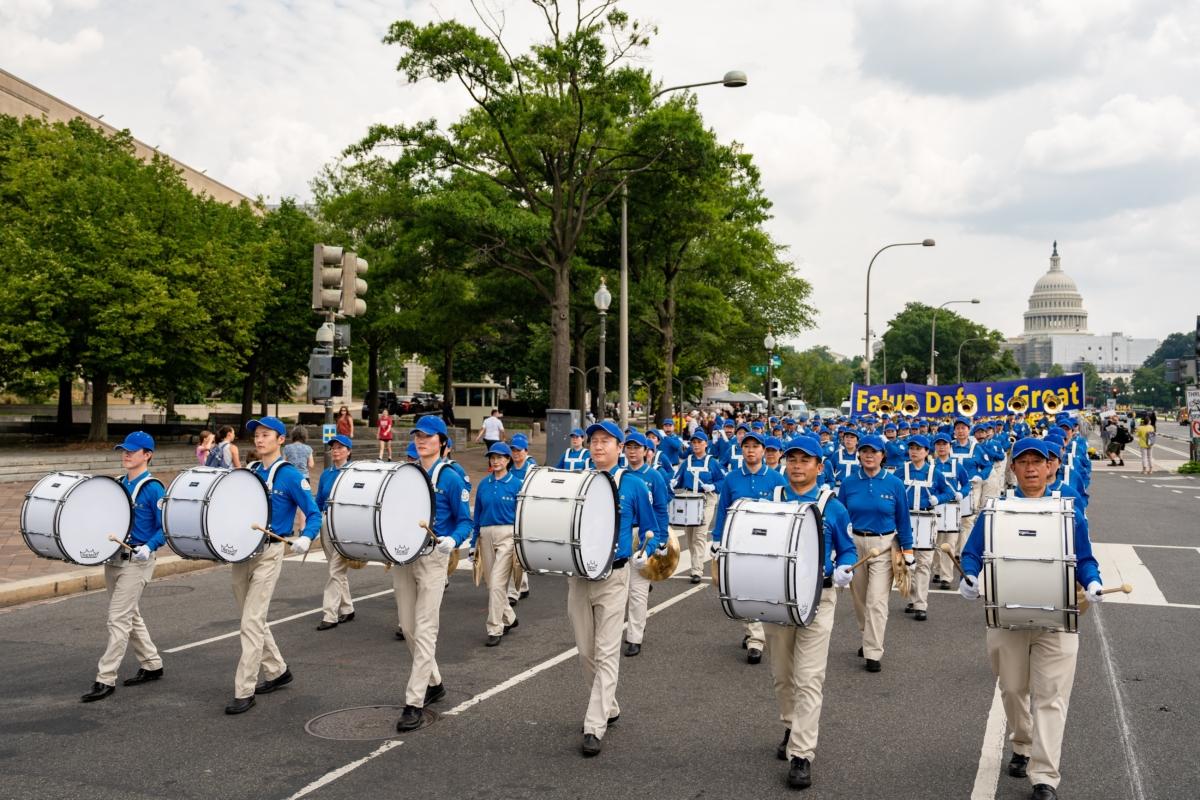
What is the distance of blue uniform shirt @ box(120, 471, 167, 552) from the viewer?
718cm

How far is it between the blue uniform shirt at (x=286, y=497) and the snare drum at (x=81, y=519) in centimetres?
104

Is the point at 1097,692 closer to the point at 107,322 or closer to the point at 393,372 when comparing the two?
the point at 107,322

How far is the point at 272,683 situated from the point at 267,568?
0.91 meters

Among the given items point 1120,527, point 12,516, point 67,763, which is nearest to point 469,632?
point 67,763

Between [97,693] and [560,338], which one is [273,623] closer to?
[97,693]

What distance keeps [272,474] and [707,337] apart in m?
38.3

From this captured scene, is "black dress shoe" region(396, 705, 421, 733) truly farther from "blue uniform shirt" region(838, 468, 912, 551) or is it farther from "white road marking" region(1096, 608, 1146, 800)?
"white road marking" region(1096, 608, 1146, 800)

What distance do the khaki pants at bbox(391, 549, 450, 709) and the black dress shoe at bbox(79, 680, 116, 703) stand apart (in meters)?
2.22

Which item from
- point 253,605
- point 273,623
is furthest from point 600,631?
point 273,623

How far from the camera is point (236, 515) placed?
22.3 ft

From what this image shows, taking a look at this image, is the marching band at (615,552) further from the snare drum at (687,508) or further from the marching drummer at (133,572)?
the snare drum at (687,508)

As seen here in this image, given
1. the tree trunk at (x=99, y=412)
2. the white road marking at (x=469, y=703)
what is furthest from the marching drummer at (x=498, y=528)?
the tree trunk at (x=99, y=412)

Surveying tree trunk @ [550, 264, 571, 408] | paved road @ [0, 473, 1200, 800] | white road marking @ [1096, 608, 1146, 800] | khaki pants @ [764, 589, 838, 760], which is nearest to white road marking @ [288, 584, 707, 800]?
paved road @ [0, 473, 1200, 800]

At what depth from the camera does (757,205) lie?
36.8 metres
